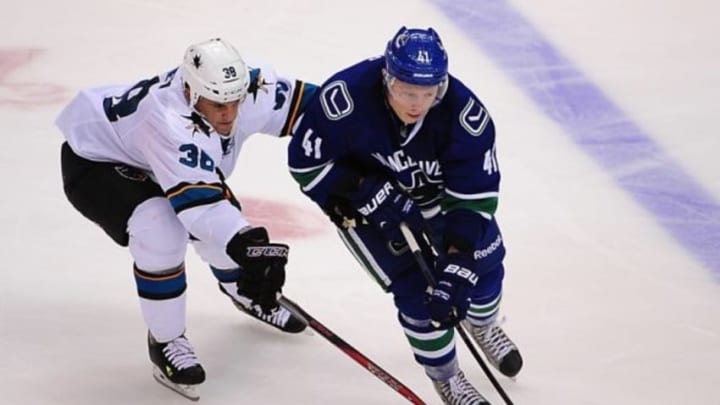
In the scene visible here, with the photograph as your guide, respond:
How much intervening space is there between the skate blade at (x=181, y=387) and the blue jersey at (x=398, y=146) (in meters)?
0.65

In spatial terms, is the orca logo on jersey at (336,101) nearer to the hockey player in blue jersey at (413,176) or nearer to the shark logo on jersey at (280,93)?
the hockey player in blue jersey at (413,176)

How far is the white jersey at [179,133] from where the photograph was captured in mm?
3691

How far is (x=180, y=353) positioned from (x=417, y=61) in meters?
1.09

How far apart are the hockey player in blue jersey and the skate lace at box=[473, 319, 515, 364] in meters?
0.22

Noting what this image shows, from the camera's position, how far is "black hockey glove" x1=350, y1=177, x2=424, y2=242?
3689mm

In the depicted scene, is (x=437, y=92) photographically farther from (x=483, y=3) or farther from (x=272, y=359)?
(x=483, y=3)

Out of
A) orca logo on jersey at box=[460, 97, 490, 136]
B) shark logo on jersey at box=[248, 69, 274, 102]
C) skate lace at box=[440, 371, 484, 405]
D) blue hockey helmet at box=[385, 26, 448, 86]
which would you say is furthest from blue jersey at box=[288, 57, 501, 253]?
skate lace at box=[440, 371, 484, 405]

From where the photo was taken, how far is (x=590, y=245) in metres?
4.69

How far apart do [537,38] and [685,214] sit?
128cm

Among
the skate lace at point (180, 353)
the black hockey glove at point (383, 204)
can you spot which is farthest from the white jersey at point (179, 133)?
the skate lace at point (180, 353)

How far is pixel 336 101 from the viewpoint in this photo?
12.0 feet

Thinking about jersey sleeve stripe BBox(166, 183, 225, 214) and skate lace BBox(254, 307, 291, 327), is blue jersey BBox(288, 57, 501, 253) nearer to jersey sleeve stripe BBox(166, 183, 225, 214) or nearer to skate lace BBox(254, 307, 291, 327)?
jersey sleeve stripe BBox(166, 183, 225, 214)

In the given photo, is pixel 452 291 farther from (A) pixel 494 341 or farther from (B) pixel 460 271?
(A) pixel 494 341

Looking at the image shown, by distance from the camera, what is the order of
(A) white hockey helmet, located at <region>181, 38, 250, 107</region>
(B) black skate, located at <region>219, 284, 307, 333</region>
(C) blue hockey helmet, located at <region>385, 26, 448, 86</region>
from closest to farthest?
(C) blue hockey helmet, located at <region>385, 26, 448, 86</region> < (A) white hockey helmet, located at <region>181, 38, 250, 107</region> < (B) black skate, located at <region>219, 284, 307, 333</region>
